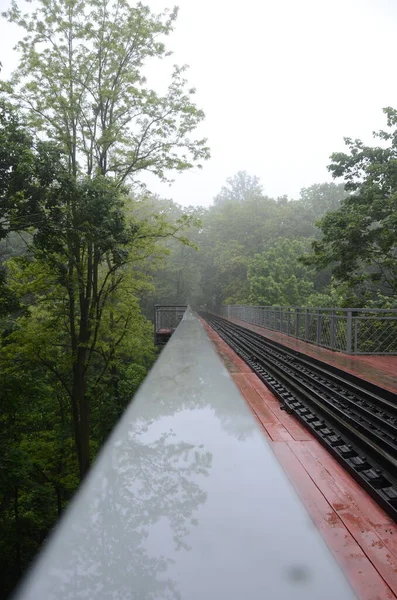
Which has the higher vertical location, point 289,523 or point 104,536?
point 104,536

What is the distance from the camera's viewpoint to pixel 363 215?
14.9 m

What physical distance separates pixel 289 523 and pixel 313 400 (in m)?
3.70

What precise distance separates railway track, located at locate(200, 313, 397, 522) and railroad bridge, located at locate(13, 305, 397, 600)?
22mm

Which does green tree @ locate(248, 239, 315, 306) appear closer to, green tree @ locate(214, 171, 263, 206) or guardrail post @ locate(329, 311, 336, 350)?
guardrail post @ locate(329, 311, 336, 350)

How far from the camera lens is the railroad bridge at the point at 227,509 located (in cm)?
146

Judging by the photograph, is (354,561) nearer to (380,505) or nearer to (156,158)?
(380,505)

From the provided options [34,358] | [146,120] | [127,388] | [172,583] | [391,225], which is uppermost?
[146,120]

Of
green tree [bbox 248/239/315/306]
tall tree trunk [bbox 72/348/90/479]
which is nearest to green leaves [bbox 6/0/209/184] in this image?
tall tree trunk [bbox 72/348/90/479]

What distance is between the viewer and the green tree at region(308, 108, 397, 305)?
1477 centimetres

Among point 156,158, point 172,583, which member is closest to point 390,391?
point 172,583

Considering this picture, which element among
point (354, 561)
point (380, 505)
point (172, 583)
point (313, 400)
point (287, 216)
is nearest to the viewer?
point (172, 583)

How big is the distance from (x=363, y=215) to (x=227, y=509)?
1478cm

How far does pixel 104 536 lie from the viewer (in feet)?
5.30

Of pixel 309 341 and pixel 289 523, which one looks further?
pixel 309 341
